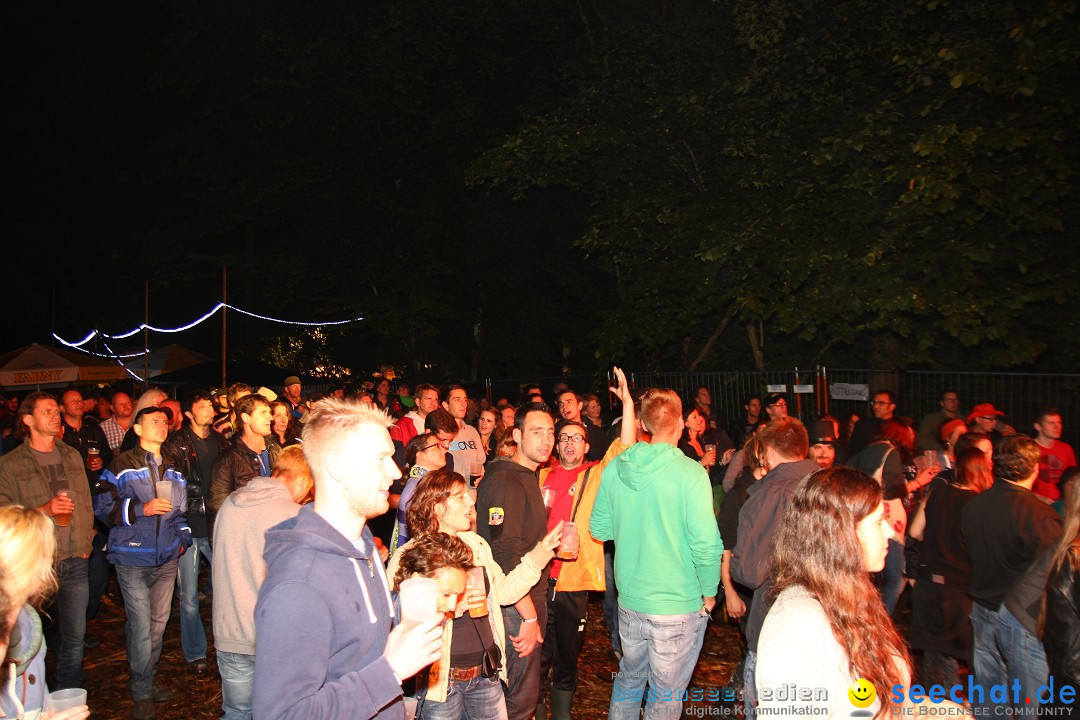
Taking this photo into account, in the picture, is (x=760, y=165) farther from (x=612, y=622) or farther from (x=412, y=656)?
(x=412, y=656)

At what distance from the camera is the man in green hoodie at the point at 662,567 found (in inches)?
179

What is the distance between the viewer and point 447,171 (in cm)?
2548

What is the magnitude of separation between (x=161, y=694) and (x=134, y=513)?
1.56 m

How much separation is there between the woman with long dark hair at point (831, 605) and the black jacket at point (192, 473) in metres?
4.99

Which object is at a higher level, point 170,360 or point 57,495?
point 170,360

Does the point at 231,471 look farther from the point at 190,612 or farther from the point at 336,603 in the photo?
the point at 336,603

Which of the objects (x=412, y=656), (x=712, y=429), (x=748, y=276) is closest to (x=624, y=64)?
(x=748, y=276)

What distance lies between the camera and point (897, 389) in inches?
486

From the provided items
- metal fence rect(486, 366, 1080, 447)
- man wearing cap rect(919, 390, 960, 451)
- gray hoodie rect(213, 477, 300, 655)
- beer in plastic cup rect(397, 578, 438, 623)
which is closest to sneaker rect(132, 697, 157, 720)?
gray hoodie rect(213, 477, 300, 655)

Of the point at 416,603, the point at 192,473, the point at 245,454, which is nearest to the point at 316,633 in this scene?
the point at 416,603

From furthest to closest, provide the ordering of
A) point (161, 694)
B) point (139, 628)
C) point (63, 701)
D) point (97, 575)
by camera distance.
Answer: point (97, 575), point (161, 694), point (139, 628), point (63, 701)

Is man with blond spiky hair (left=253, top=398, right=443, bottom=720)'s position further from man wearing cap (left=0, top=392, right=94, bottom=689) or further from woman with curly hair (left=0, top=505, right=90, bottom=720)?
man wearing cap (left=0, top=392, right=94, bottom=689)

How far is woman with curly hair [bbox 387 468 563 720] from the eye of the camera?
382 centimetres

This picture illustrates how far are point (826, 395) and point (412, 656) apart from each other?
11700 millimetres
